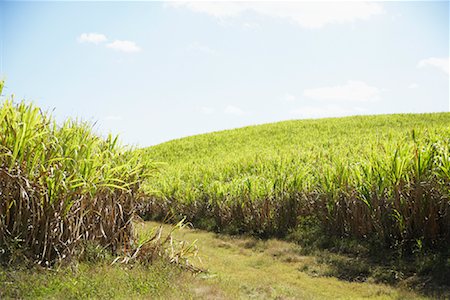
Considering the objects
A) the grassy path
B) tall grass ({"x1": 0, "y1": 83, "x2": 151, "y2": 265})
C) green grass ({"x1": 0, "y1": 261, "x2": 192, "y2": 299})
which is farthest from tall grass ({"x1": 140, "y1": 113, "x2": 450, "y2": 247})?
green grass ({"x1": 0, "y1": 261, "x2": 192, "y2": 299})

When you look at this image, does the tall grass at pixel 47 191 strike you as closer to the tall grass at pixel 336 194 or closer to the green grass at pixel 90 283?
the green grass at pixel 90 283

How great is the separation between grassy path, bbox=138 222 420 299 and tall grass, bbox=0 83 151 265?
135 cm

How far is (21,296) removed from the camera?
4230mm

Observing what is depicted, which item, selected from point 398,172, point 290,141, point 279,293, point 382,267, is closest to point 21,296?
point 279,293

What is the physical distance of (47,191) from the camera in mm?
4895

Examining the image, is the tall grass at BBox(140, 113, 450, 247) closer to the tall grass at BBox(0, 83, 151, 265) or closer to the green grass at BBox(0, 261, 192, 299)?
the tall grass at BBox(0, 83, 151, 265)

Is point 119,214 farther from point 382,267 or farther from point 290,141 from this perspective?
point 290,141

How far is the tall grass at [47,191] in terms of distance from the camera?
4836 mm

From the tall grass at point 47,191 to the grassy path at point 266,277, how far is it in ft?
4.43

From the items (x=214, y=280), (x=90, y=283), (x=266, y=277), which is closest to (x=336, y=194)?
(x=266, y=277)

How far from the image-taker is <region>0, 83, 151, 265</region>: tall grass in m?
4.84

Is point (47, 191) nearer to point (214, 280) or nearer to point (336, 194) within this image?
point (214, 280)

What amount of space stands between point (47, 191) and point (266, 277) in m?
3.31

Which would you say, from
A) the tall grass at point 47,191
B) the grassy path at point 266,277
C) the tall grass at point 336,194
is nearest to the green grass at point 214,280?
the grassy path at point 266,277
